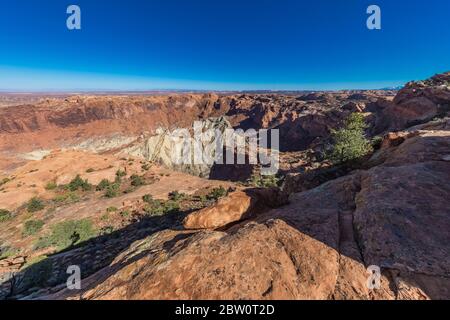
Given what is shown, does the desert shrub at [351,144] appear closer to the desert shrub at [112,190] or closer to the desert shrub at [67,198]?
the desert shrub at [112,190]

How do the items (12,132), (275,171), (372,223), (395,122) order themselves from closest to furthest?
(372,223) < (275,171) < (395,122) < (12,132)

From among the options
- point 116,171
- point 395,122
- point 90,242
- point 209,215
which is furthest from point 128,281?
point 395,122

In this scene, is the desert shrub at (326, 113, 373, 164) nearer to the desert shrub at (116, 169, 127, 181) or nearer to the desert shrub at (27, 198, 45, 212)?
the desert shrub at (116, 169, 127, 181)

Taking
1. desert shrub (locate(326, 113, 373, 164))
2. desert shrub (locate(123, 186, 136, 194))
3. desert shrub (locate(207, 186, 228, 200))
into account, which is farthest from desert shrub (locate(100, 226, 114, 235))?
desert shrub (locate(326, 113, 373, 164))

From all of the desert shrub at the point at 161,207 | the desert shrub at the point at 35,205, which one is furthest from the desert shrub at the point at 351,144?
the desert shrub at the point at 35,205

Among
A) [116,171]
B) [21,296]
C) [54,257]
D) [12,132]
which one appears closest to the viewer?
[21,296]

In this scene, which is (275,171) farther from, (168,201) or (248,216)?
(248,216)
